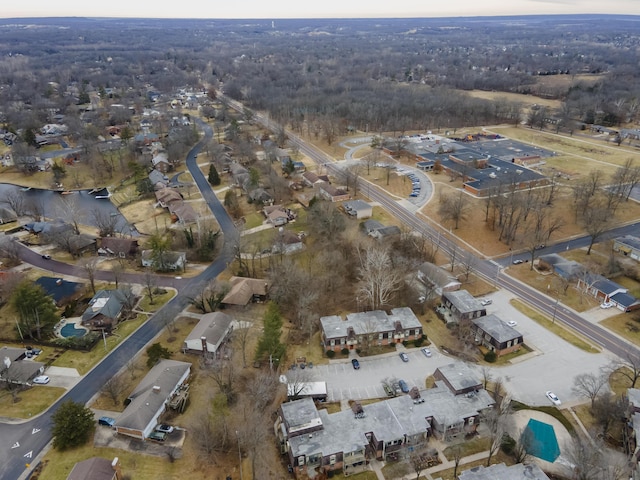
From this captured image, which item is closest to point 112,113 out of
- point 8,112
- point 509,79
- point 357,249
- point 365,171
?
point 8,112

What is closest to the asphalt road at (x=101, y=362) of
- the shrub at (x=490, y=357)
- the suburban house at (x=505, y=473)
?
the suburban house at (x=505, y=473)

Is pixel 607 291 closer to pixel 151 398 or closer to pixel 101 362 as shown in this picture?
pixel 151 398

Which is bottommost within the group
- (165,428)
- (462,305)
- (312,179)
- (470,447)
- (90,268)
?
(470,447)

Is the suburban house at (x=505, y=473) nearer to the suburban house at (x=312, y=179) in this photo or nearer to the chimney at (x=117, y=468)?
the chimney at (x=117, y=468)

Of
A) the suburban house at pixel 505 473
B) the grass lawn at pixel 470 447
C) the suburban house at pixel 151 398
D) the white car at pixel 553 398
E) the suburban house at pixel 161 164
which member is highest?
the suburban house at pixel 161 164

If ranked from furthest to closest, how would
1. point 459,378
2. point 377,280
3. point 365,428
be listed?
point 377,280, point 459,378, point 365,428

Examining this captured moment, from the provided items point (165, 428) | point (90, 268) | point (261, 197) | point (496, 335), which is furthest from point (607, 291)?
point (90, 268)

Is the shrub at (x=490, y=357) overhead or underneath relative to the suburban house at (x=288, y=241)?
underneath

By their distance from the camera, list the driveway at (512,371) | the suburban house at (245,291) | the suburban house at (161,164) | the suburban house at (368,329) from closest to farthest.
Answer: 1. the driveway at (512,371)
2. the suburban house at (368,329)
3. the suburban house at (245,291)
4. the suburban house at (161,164)

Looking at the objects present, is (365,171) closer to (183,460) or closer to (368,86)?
(183,460)
